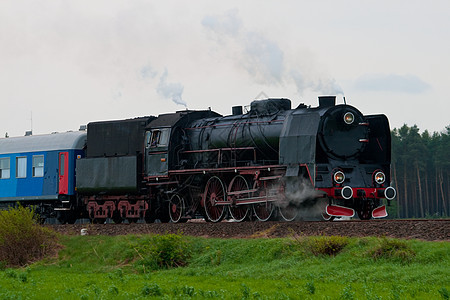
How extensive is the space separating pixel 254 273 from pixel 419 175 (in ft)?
214

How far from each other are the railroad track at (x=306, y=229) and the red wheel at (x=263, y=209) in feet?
5.09

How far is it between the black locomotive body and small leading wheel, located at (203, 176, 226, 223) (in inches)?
1.5

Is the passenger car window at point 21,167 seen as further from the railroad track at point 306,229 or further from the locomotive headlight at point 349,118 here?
the locomotive headlight at point 349,118

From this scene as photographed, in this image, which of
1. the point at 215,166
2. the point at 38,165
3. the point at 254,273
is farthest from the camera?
the point at 38,165

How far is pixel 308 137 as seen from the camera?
22062mm

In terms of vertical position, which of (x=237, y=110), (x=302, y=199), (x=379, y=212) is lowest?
(x=379, y=212)

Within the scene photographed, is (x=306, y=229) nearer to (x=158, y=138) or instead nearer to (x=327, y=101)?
(x=327, y=101)

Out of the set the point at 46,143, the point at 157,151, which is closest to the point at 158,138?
the point at 157,151

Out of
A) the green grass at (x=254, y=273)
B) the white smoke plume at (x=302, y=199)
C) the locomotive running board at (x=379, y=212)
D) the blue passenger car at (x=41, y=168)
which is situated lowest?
the green grass at (x=254, y=273)

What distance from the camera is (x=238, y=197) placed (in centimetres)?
2411

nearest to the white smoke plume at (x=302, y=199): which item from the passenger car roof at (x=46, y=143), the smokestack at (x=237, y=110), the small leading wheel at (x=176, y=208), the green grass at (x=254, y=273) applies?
the green grass at (x=254, y=273)

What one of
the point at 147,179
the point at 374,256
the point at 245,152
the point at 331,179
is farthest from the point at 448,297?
the point at 147,179

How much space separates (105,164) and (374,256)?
15.5 m

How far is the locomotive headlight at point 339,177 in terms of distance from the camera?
2166cm
